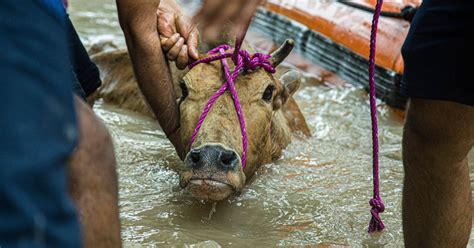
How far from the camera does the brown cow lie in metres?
3.71

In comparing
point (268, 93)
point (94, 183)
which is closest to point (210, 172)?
point (268, 93)

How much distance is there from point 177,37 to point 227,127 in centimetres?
59

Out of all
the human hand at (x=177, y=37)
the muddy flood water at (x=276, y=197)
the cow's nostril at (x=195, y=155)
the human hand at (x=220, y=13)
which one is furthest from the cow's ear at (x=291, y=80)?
the human hand at (x=220, y=13)

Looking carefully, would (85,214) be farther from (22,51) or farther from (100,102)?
(100,102)

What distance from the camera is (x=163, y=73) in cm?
406

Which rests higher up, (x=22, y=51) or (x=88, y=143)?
(x=22, y=51)

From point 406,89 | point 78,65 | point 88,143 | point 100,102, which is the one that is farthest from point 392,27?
point 88,143

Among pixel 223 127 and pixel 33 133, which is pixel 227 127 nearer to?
pixel 223 127

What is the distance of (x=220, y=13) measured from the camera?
2.03 m

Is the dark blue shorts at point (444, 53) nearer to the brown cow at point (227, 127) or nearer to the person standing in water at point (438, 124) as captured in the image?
the person standing in water at point (438, 124)

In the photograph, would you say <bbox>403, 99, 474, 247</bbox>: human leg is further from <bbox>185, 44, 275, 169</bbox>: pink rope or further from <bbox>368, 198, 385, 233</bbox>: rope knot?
<bbox>185, 44, 275, 169</bbox>: pink rope

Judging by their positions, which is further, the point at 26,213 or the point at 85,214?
the point at 85,214

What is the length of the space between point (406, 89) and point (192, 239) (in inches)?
54.8

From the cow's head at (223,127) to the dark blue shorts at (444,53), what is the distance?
118 cm
